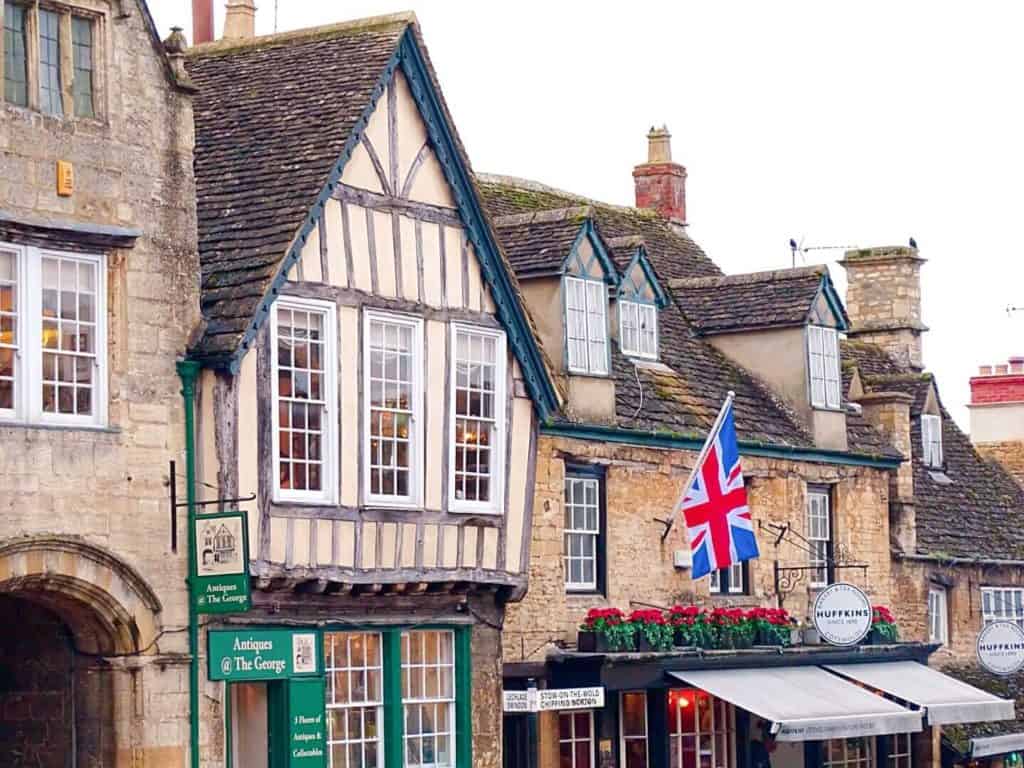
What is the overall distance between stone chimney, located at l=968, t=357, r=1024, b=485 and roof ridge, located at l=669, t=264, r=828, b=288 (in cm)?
1094

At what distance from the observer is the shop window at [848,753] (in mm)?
32812

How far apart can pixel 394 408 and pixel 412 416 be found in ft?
0.81

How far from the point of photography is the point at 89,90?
2164cm

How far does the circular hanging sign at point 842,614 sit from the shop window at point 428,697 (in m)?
7.19

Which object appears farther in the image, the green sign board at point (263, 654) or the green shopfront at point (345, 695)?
the green shopfront at point (345, 695)

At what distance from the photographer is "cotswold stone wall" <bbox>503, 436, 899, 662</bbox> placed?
89.7 ft

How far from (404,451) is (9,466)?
5014 mm

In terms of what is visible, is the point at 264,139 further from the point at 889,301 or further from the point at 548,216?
the point at 889,301

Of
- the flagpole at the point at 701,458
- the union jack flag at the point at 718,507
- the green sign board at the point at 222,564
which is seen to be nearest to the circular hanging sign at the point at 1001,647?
the flagpole at the point at 701,458

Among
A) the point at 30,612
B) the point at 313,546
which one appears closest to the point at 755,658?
the point at 313,546

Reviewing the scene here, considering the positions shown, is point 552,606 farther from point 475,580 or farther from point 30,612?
point 30,612

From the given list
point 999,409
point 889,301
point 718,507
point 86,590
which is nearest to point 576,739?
point 718,507

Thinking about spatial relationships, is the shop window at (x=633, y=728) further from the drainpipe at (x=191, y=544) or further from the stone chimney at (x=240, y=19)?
the stone chimney at (x=240, y=19)

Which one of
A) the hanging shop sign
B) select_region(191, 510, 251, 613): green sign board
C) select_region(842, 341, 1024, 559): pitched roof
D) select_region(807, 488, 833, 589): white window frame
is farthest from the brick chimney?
select_region(191, 510, 251, 613): green sign board
